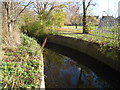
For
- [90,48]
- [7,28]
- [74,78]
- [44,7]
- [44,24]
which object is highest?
[44,7]

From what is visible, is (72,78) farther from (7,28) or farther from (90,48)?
(7,28)

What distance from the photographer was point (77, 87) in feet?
14.9

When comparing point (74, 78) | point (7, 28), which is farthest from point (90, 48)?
point (7, 28)

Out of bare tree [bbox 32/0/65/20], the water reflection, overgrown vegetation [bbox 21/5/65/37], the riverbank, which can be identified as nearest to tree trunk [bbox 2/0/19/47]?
the water reflection

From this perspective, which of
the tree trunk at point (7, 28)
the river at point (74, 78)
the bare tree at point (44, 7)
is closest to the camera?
the river at point (74, 78)

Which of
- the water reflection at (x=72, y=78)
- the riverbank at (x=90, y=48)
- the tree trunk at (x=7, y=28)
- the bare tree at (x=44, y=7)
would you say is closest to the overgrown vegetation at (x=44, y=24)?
the bare tree at (x=44, y=7)

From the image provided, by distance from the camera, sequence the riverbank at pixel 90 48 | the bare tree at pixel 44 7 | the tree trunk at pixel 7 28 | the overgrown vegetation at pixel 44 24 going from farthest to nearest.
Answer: the bare tree at pixel 44 7 < the overgrown vegetation at pixel 44 24 < the riverbank at pixel 90 48 < the tree trunk at pixel 7 28

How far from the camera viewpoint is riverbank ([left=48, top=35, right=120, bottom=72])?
5.49 meters

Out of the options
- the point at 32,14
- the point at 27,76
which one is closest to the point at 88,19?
the point at 32,14

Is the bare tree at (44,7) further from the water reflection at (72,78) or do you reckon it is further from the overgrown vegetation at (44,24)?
the water reflection at (72,78)

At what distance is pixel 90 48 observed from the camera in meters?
7.77

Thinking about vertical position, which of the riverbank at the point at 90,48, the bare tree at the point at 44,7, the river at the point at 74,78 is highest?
the bare tree at the point at 44,7

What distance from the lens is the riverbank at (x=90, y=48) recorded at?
549 cm

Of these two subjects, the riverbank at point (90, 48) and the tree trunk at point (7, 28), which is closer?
the tree trunk at point (7, 28)
